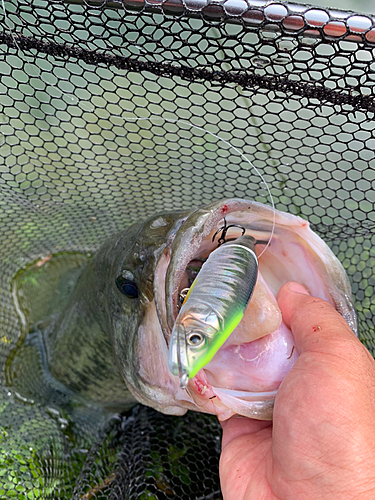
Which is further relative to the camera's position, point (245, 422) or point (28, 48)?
point (28, 48)

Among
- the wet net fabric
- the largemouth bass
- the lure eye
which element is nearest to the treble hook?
the largemouth bass

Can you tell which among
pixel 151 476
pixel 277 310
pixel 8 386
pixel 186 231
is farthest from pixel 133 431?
pixel 186 231

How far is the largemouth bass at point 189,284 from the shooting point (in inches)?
55.2

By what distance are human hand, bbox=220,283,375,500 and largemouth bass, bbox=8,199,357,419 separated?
0.38 feet

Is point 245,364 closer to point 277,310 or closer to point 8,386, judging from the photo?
point 277,310

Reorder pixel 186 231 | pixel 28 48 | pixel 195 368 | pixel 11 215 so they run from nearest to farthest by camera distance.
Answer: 1. pixel 195 368
2. pixel 186 231
3. pixel 28 48
4. pixel 11 215

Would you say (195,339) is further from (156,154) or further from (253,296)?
(156,154)

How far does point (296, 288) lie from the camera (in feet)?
5.53

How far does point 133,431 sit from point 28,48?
2.55 m

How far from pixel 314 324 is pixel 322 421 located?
1.12 feet

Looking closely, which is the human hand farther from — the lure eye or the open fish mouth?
the lure eye

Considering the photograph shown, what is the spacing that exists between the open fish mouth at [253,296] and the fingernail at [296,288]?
0.08ft

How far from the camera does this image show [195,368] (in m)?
0.97

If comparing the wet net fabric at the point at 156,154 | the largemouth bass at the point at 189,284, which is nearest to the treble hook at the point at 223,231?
the largemouth bass at the point at 189,284
